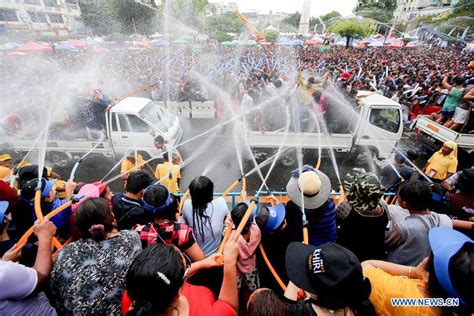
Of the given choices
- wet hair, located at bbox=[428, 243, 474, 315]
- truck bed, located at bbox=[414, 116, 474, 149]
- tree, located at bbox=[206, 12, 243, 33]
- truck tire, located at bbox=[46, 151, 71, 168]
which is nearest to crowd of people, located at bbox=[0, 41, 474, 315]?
wet hair, located at bbox=[428, 243, 474, 315]

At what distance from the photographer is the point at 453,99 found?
7.37 metres

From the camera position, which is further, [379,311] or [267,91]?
→ [267,91]

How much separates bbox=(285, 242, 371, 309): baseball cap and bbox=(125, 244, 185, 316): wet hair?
0.76 m

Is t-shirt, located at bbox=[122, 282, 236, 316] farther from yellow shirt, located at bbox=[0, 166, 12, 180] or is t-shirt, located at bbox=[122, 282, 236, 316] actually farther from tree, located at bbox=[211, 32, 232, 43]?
tree, located at bbox=[211, 32, 232, 43]

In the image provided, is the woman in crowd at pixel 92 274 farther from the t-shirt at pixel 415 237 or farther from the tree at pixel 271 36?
the tree at pixel 271 36

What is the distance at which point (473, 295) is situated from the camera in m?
1.25

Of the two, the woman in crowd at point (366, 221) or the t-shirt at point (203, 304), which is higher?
the t-shirt at point (203, 304)

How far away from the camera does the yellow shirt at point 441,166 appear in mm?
4789

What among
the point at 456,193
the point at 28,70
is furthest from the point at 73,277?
the point at 28,70

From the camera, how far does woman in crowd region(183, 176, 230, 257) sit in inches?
105

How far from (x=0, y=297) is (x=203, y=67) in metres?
19.3

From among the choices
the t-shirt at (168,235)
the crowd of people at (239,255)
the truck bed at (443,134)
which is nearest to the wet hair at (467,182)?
the crowd of people at (239,255)

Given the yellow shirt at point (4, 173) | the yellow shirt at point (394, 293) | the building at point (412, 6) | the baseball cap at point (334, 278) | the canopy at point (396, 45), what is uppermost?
the building at point (412, 6)

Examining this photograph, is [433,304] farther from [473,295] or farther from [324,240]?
[324,240]
